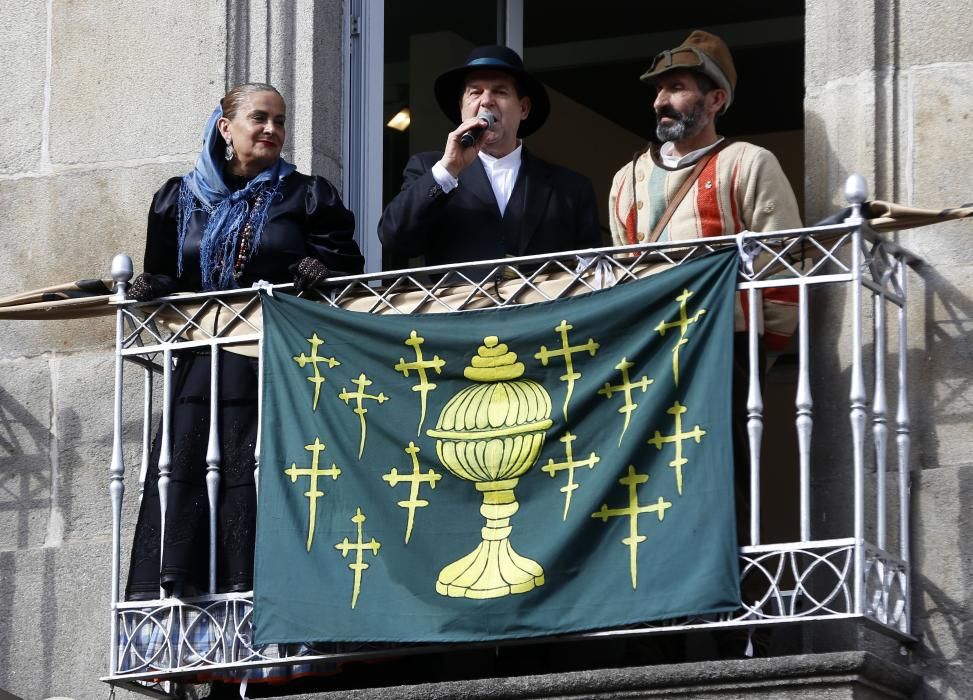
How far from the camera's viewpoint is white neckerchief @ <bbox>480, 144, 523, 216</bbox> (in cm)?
824

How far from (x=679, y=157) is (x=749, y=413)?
42.9 inches

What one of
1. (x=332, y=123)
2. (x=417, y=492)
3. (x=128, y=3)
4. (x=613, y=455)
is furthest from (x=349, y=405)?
(x=128, y=3)

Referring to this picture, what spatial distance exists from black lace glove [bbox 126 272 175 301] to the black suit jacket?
73 cm

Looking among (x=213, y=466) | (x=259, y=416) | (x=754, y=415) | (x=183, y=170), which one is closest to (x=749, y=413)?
(x=754, y=415)

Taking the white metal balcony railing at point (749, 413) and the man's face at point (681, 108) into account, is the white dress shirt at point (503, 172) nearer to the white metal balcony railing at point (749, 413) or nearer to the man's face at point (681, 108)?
the white metal balcony railing at point (749, 413)

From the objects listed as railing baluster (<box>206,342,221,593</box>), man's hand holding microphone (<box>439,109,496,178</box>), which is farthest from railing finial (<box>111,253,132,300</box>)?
man's hand holding microphone (<box>439,109,496,178</box>)

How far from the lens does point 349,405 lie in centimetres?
772

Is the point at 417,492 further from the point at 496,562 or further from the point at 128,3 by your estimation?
the point at 128,3

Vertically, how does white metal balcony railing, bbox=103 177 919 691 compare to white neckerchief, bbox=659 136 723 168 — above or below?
below

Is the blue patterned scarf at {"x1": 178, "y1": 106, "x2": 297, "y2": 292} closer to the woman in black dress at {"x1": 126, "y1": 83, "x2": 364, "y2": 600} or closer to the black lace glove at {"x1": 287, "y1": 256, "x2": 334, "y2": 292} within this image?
the woman in black dress at {"x1": 126, "y1": 83, "x2": 364, "y2": 600}

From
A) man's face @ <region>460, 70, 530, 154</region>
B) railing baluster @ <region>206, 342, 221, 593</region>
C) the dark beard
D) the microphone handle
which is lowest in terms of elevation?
railing baluster @ <region>206, 342, 221, 593</region>

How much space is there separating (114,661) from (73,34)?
2579 millimetres

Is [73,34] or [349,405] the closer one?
[349,405]

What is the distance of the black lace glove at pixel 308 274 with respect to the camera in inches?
310
